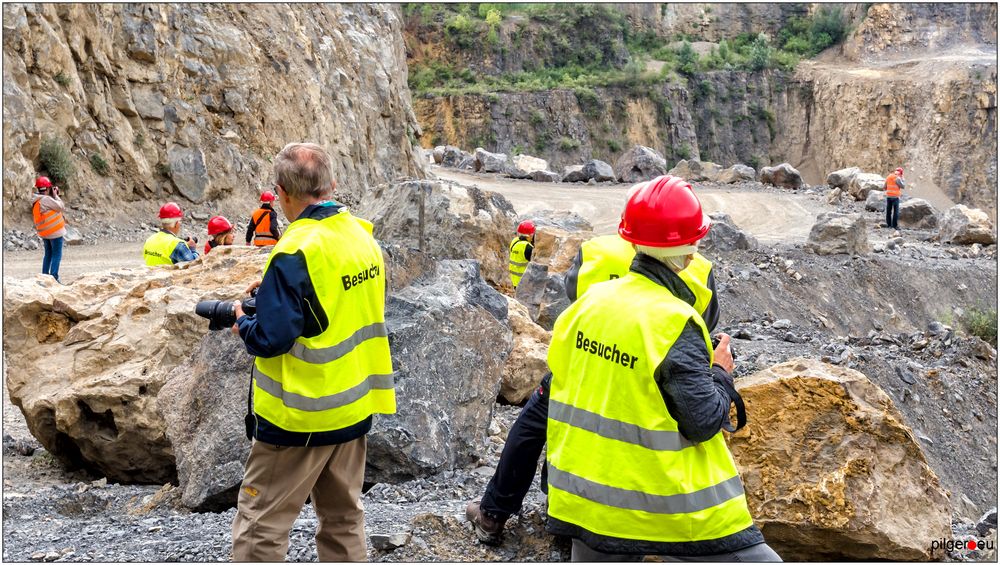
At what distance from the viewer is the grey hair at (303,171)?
336 cm

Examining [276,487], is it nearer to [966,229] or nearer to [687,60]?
[966,229]

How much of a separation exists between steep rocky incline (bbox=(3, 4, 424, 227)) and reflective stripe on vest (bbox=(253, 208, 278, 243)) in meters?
8.28

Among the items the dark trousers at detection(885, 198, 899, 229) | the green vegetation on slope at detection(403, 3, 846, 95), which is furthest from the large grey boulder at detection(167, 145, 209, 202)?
the green vegetation on slope at detection(403, 3, 846, 95)

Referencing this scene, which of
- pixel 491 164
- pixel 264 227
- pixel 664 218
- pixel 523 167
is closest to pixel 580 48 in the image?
pixel 523 167

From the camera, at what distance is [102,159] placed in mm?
17328

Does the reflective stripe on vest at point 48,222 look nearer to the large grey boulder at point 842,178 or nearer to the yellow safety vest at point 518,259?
the yellow safety vest at point 518,259

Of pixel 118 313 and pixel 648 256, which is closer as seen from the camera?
pixel 648 256

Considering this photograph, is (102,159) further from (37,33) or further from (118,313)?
(118,313)

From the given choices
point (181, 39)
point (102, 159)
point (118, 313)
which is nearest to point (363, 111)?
point (181, 39)

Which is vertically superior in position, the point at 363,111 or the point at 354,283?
the point at 354,283

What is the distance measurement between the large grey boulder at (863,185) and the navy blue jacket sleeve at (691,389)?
95.4ft

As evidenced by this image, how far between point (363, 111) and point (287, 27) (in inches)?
132

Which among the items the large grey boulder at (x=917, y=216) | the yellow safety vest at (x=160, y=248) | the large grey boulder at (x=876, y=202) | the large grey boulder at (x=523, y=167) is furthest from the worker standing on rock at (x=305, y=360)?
the large grey boulder at (x=523, y=167)

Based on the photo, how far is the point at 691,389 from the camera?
2.50 meters
